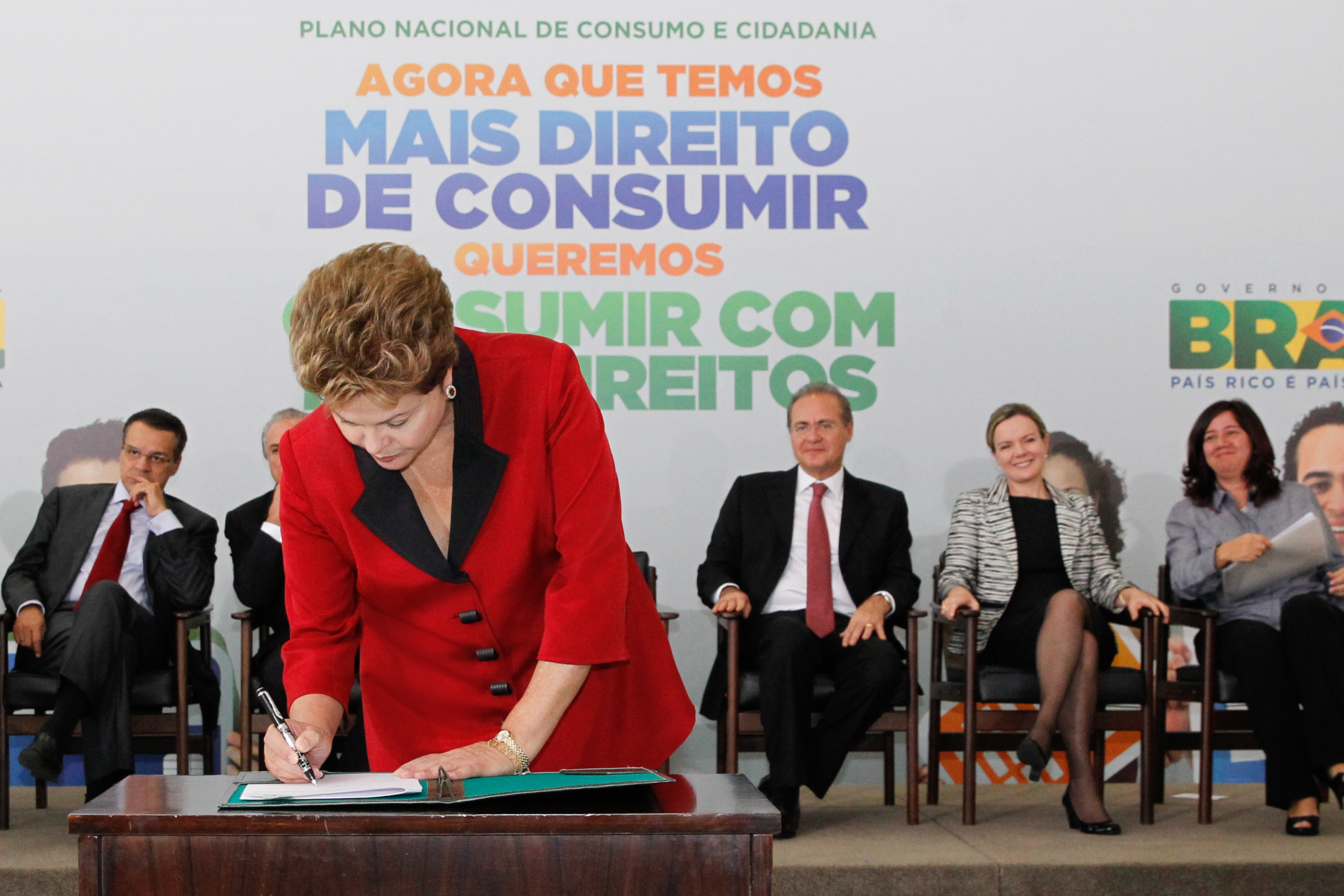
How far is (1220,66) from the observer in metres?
4.49

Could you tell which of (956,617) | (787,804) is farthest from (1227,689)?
(787,804)

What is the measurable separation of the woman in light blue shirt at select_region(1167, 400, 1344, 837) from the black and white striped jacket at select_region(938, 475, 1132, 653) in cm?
24

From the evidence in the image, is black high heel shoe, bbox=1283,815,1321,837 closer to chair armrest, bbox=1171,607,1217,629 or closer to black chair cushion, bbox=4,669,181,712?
chair armrest, bbox=1171,607,1217,629

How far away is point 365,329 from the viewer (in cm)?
133

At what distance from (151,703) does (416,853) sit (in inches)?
102

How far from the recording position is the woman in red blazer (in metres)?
1.55

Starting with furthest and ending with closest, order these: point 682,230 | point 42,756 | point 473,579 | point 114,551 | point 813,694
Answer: point 682,230 → point 114,551 → point 813,694 → point 42,756 → point 473,579

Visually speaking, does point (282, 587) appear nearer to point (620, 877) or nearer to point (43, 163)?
point (43, 163)

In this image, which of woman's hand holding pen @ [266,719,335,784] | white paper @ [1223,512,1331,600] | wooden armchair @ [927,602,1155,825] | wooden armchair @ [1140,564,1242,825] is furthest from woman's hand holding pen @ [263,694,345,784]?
white paper @ [1223,512,1331,600]

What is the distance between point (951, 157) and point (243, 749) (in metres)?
2.98

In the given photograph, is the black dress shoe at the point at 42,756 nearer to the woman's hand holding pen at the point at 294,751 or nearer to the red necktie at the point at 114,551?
the red necktie at the point at 114,551

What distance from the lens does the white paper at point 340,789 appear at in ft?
4.41

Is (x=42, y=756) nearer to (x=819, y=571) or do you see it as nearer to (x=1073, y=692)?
(x=819, y=571)

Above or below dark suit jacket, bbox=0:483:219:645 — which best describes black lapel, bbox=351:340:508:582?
above
